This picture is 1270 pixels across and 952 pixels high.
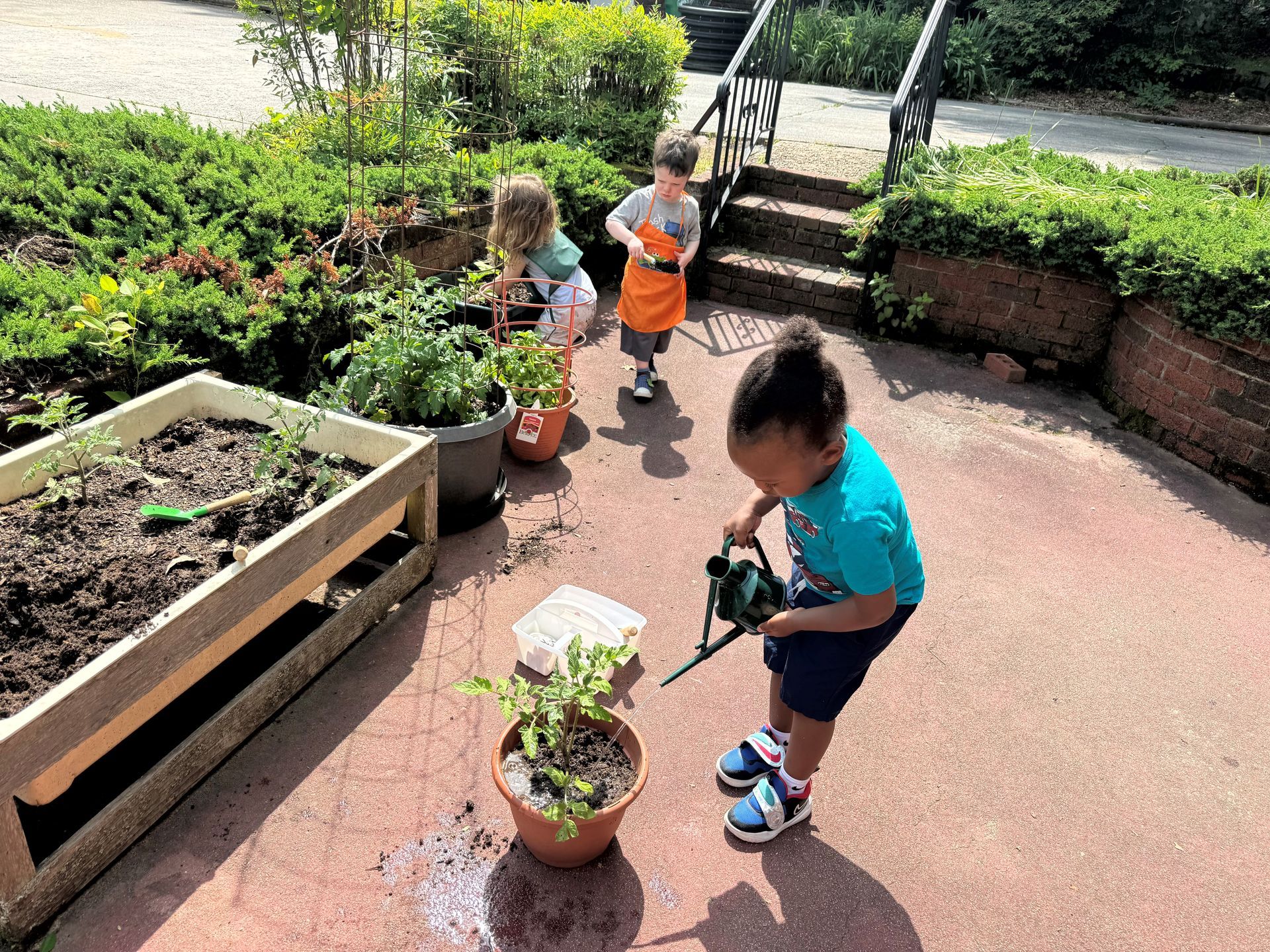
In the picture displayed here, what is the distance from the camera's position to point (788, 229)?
673 cm

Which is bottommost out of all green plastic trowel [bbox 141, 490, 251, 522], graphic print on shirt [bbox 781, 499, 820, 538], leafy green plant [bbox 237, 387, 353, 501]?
green plastic trowel [bbox 141, 490, 251, 522]

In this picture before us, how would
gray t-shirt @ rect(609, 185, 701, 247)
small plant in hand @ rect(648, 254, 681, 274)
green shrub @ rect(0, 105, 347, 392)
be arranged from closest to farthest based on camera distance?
green shrub @ rect(0, 105, 347, 392) → small plant in hand @ rect(648, 254, 681, 274) → gray t-shirt @ rect(609, 185, 701, 247)

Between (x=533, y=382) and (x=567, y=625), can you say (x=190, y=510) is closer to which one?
(x=567, y=625)

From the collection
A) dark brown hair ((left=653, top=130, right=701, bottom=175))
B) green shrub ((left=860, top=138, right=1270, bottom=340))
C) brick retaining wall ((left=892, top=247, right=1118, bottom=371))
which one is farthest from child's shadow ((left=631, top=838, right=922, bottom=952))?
brick retaining wall ((left=892, top=247, right=1118, bottom=371))

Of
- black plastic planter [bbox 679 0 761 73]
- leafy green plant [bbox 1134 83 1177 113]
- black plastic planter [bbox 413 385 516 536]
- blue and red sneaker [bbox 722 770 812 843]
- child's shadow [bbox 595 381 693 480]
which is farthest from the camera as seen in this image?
black plastic planter [bbox 679 0 761 73]

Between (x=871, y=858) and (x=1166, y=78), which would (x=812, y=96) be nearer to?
(x=1166, y=78)

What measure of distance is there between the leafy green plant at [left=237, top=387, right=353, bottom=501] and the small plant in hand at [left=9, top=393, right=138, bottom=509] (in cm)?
41

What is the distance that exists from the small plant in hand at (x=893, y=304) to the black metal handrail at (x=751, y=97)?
1.36m

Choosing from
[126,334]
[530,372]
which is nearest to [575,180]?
[530,372]

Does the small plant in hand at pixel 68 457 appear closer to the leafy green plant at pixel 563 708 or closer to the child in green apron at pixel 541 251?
the leafy green plant at pixel 563 708

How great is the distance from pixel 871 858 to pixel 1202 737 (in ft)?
4.64

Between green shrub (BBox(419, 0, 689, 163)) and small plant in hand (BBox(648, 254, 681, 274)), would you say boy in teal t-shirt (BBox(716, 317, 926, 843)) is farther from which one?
green shrub (BBox(419, 0, 689, 163))

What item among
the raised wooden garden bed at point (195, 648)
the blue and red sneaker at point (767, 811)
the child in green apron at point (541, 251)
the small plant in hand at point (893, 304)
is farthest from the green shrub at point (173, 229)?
the small plant in hand at point (893, 304)

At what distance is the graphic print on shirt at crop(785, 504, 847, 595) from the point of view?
2.13 meters
